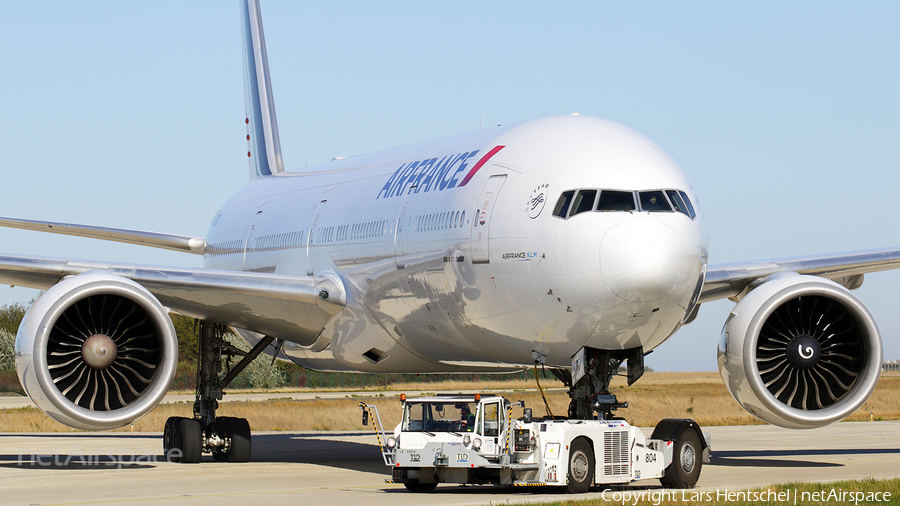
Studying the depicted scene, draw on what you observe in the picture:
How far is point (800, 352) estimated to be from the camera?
55.5 ft

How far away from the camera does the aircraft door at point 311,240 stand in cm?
2041

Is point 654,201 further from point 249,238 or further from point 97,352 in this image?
point 249,238

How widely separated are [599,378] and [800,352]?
3.30 meters

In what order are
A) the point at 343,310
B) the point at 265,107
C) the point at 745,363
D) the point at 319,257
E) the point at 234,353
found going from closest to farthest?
the point at 745,363, the point at 343,310, the point at 319,257, the point at 234,353, the point at 265,107

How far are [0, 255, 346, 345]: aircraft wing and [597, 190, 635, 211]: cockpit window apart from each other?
5.73 m

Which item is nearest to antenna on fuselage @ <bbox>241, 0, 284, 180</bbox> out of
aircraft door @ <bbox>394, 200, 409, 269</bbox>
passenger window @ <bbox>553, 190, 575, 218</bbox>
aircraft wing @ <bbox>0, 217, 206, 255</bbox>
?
→ aircraft wing @ <bbox>0, 217, 206, 255</bbox>

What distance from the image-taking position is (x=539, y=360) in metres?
15.8

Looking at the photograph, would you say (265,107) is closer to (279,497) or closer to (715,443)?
(715,443)

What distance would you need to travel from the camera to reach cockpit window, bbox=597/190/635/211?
14.3m

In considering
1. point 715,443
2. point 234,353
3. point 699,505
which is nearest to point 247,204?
point 234,353

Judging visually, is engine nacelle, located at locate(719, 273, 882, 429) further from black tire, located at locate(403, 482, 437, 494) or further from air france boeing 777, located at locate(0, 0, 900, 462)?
black tire, located at locate(403, 482, 437, 494)

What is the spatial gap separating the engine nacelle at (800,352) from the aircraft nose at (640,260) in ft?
10.8

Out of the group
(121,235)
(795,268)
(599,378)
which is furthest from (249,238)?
(795,268)

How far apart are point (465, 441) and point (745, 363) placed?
4378 mm
